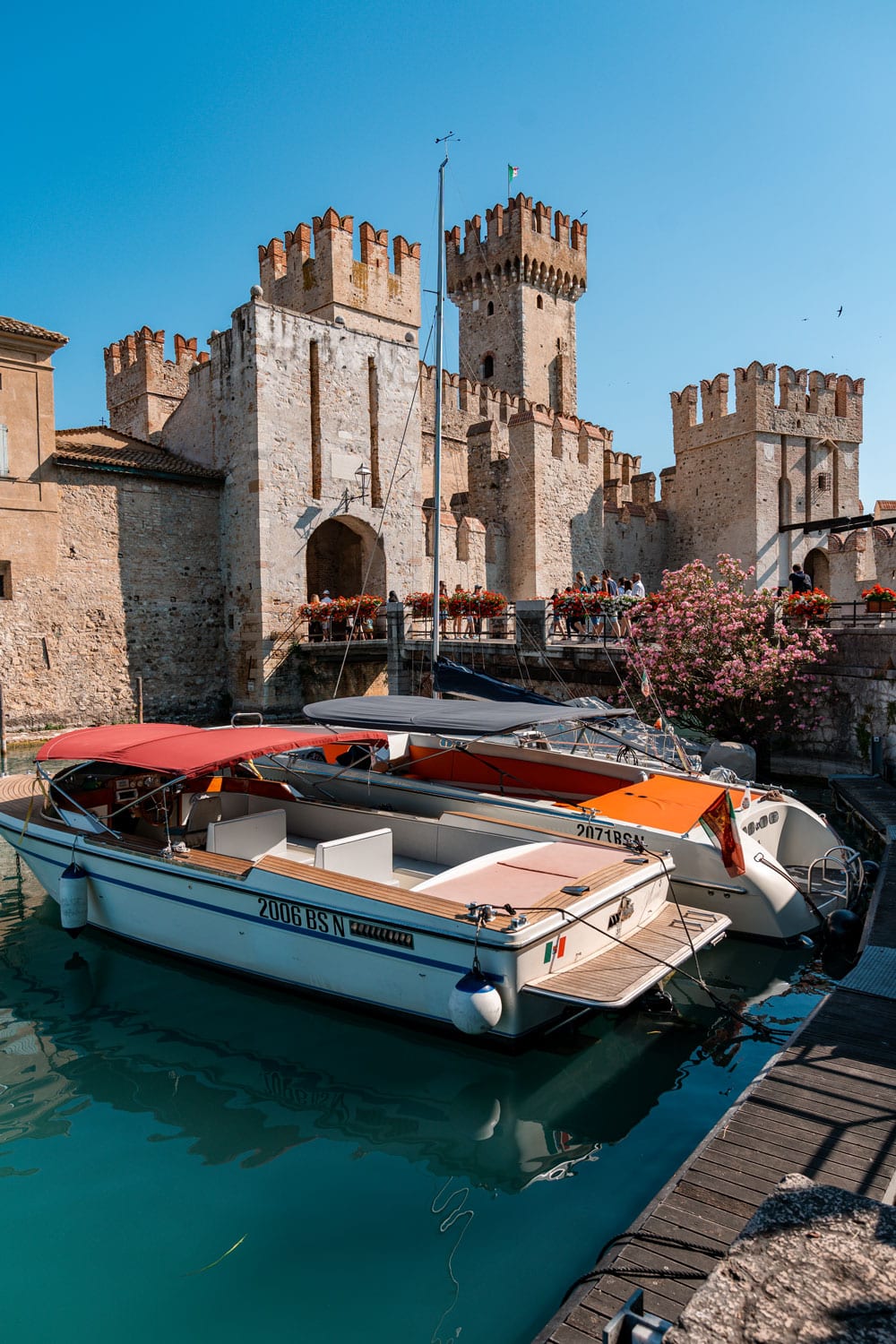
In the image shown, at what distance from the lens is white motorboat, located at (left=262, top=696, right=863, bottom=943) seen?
8.12 meters

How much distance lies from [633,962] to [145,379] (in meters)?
28.2

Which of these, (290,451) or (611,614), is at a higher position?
(290,451)

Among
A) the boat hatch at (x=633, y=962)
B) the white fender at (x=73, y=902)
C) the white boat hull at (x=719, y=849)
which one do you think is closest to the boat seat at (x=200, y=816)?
the white fender at (x=73, y=902)

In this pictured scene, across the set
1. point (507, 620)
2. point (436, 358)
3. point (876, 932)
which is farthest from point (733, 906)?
point (507, 620)

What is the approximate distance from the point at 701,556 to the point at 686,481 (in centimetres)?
283

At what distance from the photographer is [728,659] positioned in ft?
48.1

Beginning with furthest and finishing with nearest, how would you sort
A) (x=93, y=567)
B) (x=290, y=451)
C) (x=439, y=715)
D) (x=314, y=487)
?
(x=314, y=487) → (x=290, y=451) → (x=93, y=567) → (x=439, y=715)

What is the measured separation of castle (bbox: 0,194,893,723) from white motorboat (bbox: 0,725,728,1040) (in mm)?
9768

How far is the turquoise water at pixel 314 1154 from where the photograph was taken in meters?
3.92

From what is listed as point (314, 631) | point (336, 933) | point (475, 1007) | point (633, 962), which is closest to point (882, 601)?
point (633, 962)

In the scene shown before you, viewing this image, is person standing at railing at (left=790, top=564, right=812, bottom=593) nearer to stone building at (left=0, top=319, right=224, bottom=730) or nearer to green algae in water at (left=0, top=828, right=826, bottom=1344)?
green algae in water at (left=0, top=828, right=826, bottom=1344)

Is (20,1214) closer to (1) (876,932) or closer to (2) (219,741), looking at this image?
(2) (219,741)

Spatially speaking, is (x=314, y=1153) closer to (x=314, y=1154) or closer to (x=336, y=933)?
(x=314, y=1154)

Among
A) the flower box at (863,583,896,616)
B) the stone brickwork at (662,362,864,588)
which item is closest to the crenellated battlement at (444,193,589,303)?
the stone brickwork at (662,362,864,588)
